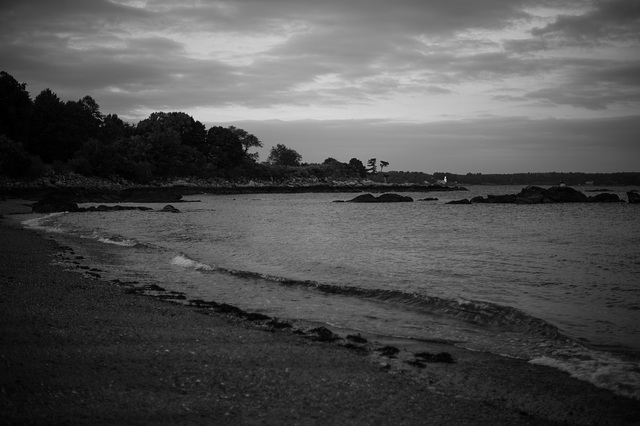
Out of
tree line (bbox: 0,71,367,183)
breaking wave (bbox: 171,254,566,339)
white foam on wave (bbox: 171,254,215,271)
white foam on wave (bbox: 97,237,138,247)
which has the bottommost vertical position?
white foam on wave (bbox: 97,237,138,247)

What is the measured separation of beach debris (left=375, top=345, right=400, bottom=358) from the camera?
735 cm

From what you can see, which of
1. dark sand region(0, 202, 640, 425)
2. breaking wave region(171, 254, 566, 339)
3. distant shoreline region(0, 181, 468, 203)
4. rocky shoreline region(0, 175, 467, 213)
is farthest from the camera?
distant shoreline region(0, 181, 468, 203)

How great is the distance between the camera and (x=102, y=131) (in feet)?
359

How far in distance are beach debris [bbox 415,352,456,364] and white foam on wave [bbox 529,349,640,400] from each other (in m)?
1.25

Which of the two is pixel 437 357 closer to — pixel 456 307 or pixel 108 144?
pixel 456 307

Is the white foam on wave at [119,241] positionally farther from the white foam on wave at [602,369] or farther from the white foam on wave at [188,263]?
the white foam on wave at [602,369]

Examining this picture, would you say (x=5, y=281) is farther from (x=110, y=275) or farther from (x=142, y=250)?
(x=142, y=250)

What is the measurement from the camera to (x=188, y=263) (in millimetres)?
16859

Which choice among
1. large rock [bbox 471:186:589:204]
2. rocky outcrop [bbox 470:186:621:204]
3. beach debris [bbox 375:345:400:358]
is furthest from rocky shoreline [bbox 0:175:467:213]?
rocky outcrop [bbox 470:186:621:204]

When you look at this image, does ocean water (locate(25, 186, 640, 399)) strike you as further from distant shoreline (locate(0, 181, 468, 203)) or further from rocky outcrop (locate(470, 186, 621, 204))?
rocky outcrop (locate(470, 186, 621, 204))

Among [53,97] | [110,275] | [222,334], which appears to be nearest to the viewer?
[222,334]

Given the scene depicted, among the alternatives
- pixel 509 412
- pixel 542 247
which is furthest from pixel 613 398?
pixel 542 247

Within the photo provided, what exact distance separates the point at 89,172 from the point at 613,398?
8857 centimetres

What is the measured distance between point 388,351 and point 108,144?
340 ft
